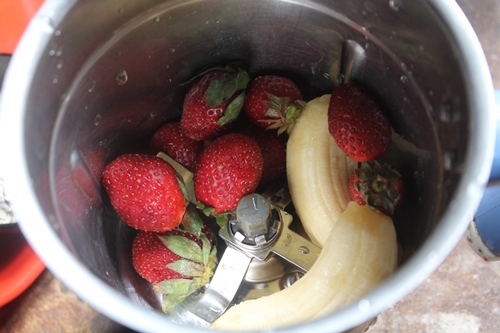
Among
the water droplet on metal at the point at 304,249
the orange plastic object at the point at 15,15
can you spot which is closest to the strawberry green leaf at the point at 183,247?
the water droplet on metal at the point at 304,249

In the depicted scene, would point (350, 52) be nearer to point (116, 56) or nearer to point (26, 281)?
point (116, 56)

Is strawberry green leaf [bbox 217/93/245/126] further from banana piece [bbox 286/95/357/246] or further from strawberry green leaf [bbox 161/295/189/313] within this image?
strawberry green leaf [bbox 161/295/189/313]

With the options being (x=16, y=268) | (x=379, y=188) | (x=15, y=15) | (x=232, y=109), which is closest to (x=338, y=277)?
(x=379, y=188)

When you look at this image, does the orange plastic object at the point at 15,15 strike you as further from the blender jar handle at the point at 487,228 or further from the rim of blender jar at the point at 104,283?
the blender jar handle at the point at 487,228

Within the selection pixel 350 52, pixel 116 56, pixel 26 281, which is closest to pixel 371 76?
pixel 350 52

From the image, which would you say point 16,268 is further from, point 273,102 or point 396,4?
point 396,4

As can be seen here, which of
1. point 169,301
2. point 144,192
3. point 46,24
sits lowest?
point 169,301

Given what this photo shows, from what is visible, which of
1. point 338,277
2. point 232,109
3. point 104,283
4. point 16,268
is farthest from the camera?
point 16,268
